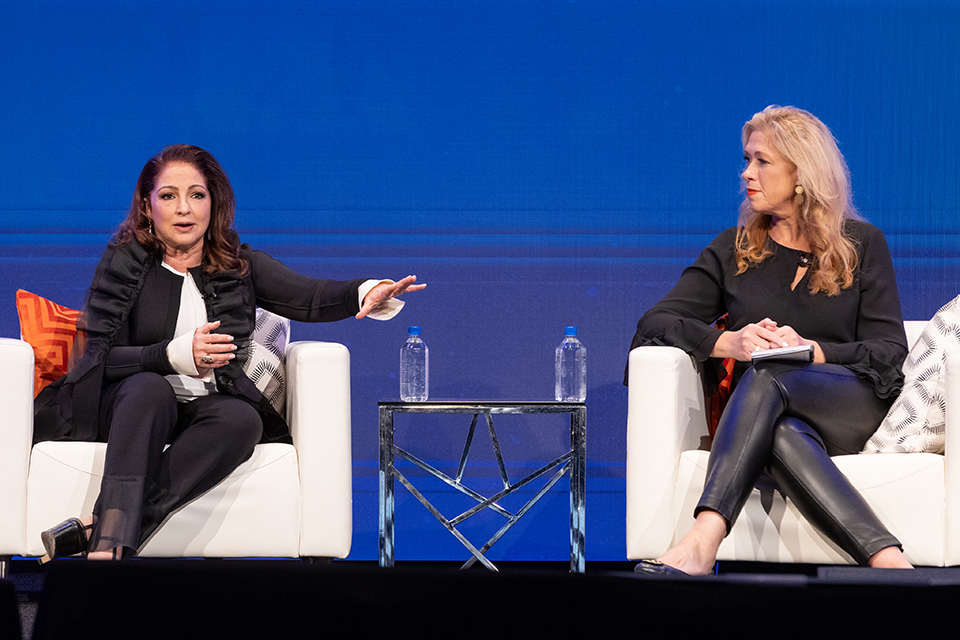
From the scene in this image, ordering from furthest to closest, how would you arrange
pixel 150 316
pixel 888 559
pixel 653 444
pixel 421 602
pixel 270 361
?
1. pixel 270 361
2. pixel 150 316
3. pixel 653 444
4. pixel 888 559
5. pixel 421 602

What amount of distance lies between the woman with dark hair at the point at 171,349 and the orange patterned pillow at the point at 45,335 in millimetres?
96

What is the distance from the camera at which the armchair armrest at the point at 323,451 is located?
7.09 ft

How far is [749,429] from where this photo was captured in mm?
1938

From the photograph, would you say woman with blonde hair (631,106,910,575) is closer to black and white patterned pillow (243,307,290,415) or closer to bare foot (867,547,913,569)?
bare foot (867,547,913,569)

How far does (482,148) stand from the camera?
10.1 feet

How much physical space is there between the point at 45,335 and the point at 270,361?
1.73 feet

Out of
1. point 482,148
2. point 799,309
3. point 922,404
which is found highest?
point 482,148

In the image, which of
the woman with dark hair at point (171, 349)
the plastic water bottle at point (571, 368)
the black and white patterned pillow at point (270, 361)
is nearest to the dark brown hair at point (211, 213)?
the woman with dark hair at point (171, 349)

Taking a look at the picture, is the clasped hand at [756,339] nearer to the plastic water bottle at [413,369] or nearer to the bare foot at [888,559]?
the bare foot at [888,559]

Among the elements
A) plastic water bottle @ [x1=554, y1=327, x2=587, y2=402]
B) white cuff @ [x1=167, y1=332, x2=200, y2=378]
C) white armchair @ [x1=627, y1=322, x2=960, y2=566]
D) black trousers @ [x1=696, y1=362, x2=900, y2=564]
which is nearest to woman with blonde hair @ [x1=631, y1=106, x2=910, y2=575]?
black trousers @ [x1=696, y1=362, x2=900, y2=564]

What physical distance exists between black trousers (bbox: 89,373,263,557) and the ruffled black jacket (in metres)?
0.05

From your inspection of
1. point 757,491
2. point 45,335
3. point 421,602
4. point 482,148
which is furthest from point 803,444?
point 45,335

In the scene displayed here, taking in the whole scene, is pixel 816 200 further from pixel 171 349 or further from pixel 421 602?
pixel 421 602

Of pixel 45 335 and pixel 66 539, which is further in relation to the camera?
pixel 45 335
